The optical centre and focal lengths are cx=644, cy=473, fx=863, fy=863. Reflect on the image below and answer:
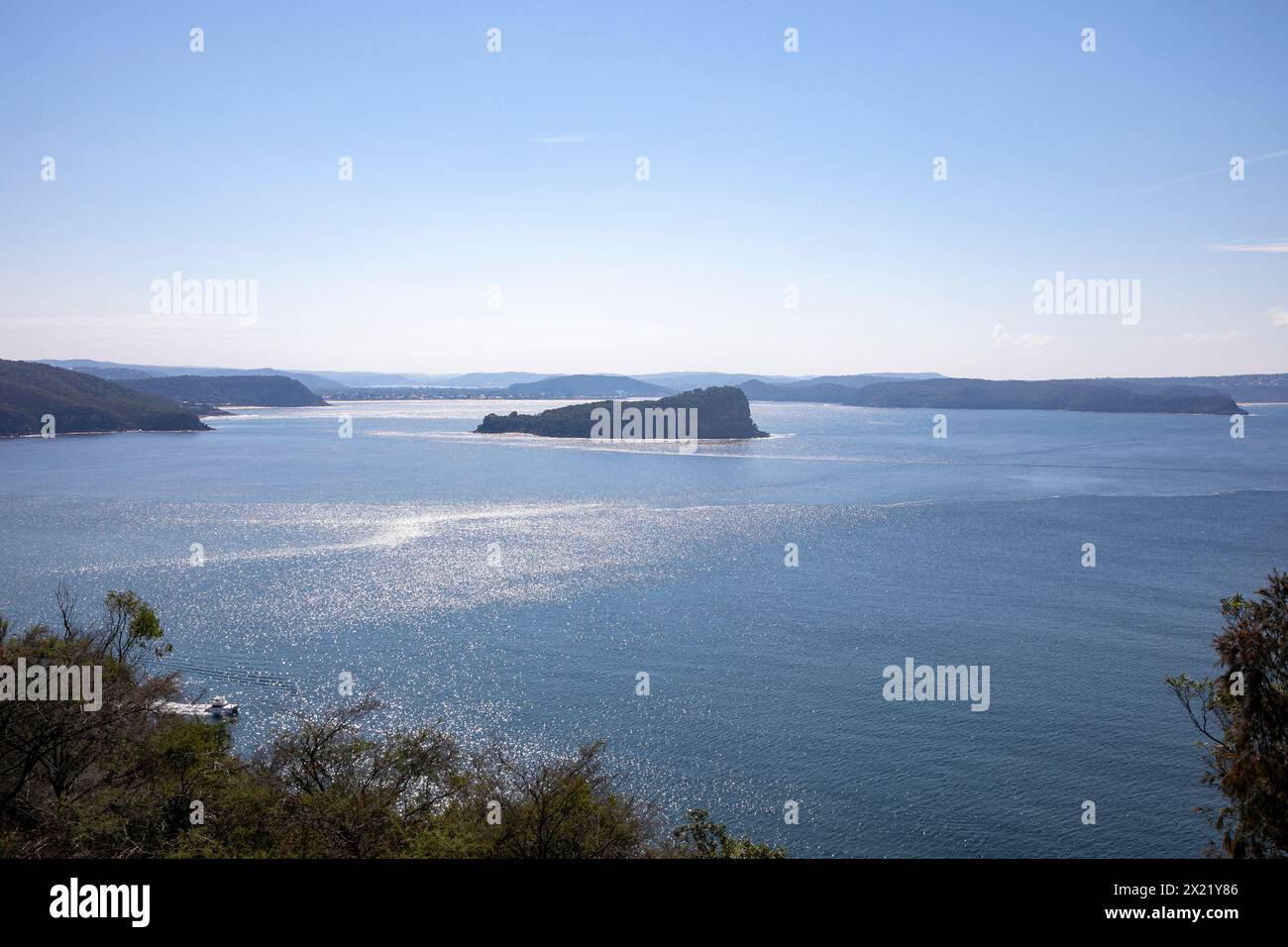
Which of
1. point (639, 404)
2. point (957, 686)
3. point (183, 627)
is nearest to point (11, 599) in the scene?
point (183, 627)

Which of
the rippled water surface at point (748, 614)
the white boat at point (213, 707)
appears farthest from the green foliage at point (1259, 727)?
the white boat at point (213, 707)

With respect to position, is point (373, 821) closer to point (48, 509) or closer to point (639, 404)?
point (48, 509)

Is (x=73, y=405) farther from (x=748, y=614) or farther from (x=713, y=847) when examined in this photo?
(x=713, y=847)

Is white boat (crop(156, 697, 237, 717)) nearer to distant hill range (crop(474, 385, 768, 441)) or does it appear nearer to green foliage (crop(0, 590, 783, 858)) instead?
green foliage (crop(0, 590, 783, 858))

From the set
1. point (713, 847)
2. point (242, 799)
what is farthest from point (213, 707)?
point (713, 847)

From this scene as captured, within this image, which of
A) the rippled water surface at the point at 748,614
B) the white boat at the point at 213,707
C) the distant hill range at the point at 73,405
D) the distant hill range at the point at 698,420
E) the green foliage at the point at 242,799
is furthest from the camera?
the distant hill range at the point at 698,420

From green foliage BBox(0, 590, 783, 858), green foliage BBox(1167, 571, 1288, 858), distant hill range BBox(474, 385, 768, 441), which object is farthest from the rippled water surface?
distant hill range BBox(474, 385, 768, 441)

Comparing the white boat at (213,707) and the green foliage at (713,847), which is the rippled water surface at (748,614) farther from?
the green foliage at (713,847)
